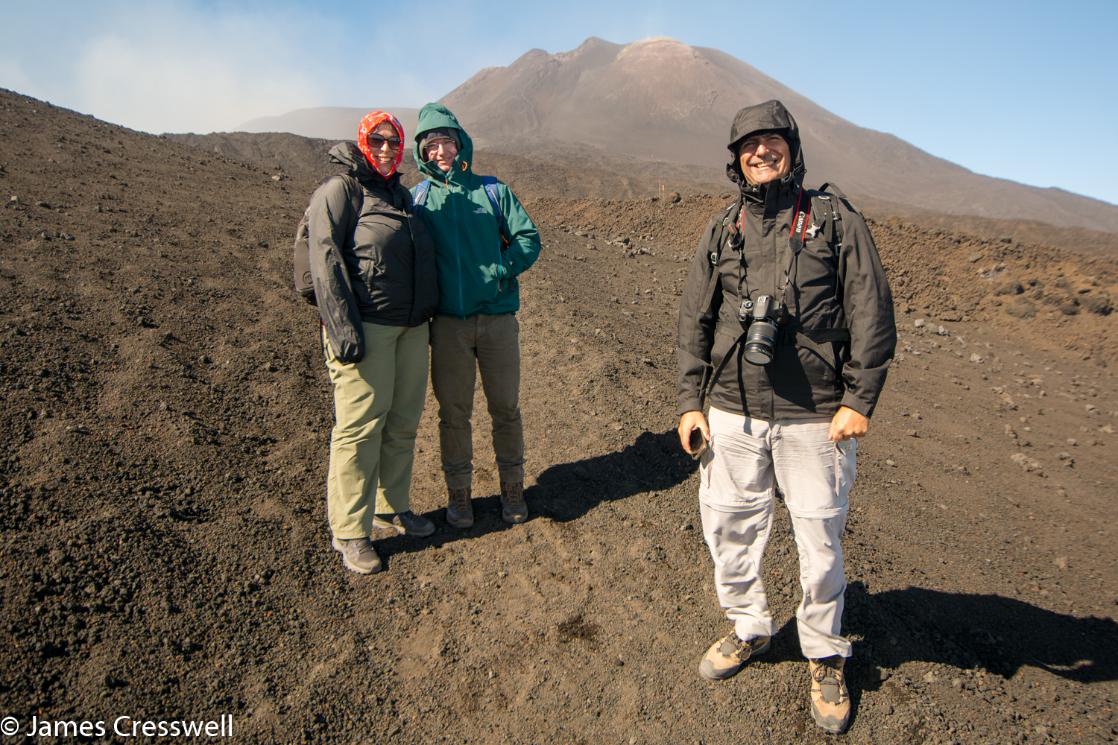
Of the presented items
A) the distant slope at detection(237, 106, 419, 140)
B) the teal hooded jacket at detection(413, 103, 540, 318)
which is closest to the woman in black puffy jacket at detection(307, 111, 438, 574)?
the teal hooded jacket at detection(413, 103, 540, 318)

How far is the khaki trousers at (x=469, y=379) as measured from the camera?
343cm

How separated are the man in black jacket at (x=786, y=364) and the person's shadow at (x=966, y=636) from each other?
0.44m

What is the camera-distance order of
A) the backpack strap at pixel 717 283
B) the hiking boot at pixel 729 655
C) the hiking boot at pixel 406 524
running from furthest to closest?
the hiking boot at pixel 406 524 < the hiking boot at pixel 729 655 < the backpack strap at pixel 717 283

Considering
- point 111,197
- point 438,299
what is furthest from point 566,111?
point 438,299

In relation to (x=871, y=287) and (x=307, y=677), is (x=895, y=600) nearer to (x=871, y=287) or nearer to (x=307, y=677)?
(x=871, y=287)

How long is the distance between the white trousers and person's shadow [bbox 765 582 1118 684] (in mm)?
416

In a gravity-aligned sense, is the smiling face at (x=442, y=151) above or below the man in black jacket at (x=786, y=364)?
above

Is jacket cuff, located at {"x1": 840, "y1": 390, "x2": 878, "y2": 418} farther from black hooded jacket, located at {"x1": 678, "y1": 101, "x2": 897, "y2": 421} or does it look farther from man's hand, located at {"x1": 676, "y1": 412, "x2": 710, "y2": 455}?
man's hand, located at {"x1": 676, "y1": 412, "x2": 710, "y2": 455}

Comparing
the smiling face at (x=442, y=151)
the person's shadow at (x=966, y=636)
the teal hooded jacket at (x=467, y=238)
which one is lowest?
the person's shadow at (x=966, y=636)

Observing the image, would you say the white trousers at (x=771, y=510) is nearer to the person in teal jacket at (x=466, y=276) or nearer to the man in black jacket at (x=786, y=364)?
the man in black jacket at (x=786, y=364)

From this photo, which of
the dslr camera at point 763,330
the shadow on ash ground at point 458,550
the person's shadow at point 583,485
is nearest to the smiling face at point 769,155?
the dslr camera at point 763,330

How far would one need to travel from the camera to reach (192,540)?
324 centimetres

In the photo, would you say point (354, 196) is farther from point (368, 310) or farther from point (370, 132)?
point (368, 310)

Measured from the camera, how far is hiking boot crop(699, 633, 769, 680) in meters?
2.76
